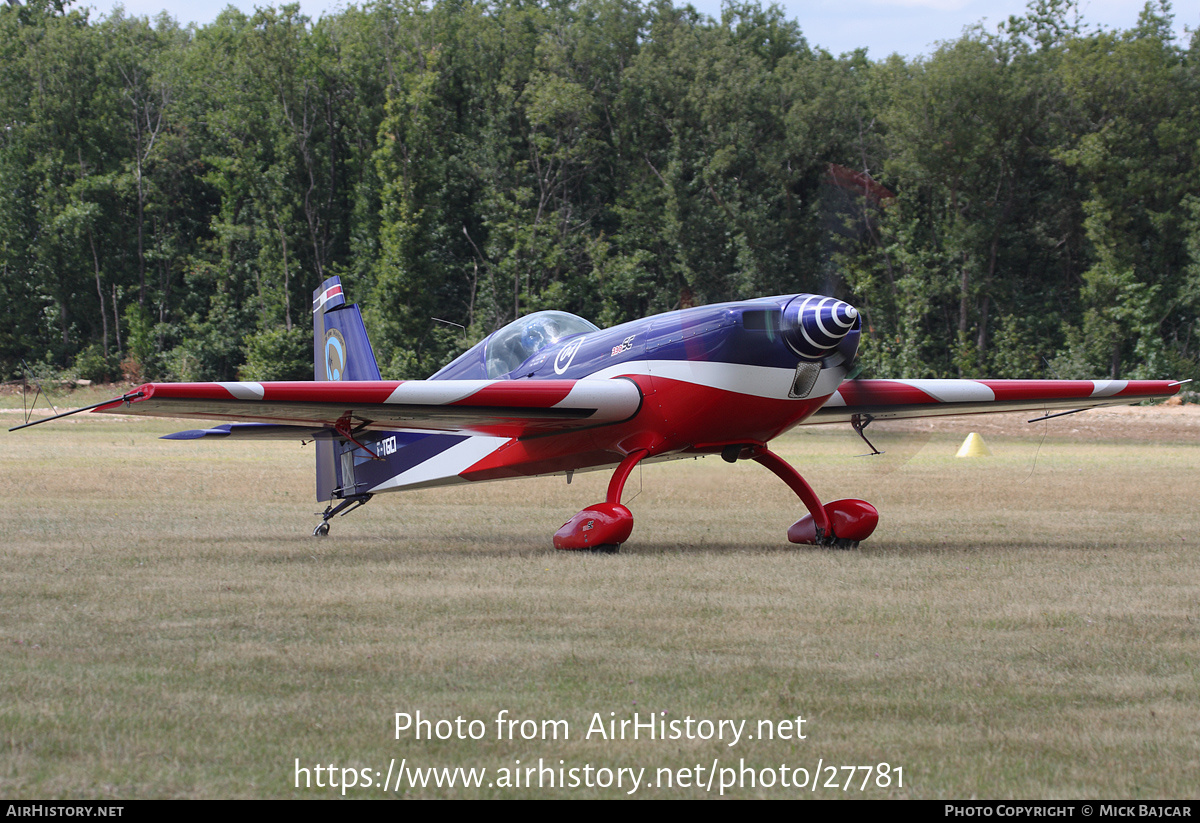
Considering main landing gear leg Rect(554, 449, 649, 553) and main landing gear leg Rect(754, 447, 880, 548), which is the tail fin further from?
main landing gear leg Rect(754, 447, 880, 548)

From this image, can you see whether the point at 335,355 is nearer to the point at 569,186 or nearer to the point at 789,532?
the point at 789,532

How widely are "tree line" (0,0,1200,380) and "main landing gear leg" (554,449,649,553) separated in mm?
34452

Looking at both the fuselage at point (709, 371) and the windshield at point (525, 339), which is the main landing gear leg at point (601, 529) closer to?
the fuselage at point (709, 371)

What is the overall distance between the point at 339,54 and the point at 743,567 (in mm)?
49952

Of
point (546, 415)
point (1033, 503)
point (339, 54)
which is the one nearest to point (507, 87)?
point (339, 54)

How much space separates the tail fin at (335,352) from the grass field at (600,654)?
29.8 inches

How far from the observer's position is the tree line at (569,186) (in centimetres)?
4238

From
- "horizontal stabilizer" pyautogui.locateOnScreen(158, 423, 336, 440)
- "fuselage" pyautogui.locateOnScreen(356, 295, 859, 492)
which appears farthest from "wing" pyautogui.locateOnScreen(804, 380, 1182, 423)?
"horizontal stabilizer" pyautogui.locateOnScreen(158, 423, 336, 440)

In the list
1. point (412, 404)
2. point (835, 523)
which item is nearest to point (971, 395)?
point (835, 523)

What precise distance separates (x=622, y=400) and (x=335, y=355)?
4634mm

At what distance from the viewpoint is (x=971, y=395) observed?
451 inches

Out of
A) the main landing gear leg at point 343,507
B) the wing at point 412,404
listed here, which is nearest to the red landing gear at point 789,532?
the wing at point 412,404

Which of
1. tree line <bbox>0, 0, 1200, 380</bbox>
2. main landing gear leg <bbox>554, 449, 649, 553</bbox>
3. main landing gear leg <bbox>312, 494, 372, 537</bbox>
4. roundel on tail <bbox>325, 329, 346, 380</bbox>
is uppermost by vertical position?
tree line <bbox>0, 0, 1200, 380</bbox>

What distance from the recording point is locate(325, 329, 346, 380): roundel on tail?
12.8m
